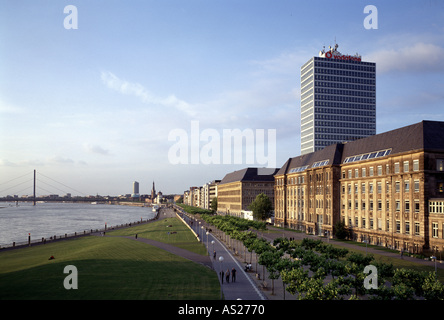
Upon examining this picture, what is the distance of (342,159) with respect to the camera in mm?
87875

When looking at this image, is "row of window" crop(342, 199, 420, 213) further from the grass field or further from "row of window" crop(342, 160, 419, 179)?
the grass field

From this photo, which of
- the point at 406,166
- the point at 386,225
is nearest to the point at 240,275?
the point at 386,225

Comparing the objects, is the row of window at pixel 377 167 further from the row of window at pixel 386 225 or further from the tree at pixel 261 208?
the tree at pixel 261 208

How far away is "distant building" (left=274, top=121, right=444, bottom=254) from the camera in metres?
58.8

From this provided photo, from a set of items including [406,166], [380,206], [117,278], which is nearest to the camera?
[117,278]

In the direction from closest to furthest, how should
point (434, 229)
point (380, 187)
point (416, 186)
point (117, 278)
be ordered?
point (117, 278) < point (434, 229) < point (416, 186) < point (380, 187)

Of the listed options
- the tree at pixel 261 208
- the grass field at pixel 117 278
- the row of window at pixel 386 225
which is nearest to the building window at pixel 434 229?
the row of window at pixel 386 225

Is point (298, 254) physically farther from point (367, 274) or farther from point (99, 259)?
point (99, 259)

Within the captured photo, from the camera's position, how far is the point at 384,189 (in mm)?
69125

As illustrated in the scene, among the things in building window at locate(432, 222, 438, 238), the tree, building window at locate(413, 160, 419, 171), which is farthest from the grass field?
the tree

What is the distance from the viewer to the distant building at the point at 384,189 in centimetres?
5878

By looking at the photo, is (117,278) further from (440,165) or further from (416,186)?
(440,165)

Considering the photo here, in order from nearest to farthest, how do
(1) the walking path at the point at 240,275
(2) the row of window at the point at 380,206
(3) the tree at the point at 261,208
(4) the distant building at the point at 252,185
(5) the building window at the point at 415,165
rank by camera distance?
(1) the walking path at the point at 240,275
(2) the row of window at the point at 380,206
(5) the building window at the point at 415,165
(3) the tree at the point at 261,208
(4) the distant building at the point at 252,185
